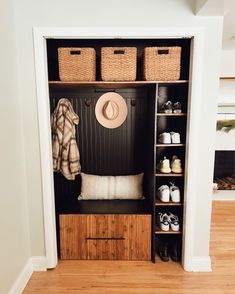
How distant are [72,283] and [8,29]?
2.13 metres

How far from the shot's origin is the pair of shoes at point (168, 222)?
7.08 feet

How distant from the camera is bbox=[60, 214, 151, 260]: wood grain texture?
214 cm

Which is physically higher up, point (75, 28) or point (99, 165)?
point (75, 28)

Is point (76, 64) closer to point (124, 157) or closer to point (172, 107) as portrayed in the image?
point (172, 107)

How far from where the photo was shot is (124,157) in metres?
2.49

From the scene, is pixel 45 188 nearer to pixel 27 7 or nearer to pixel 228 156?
pixel 27 7

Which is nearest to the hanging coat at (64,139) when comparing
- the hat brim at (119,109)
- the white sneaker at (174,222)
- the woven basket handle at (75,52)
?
the hat brim at (119,109)

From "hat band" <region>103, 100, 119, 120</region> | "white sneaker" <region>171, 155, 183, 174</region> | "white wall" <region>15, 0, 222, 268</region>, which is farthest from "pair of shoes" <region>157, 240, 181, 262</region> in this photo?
"hat band" <region>103, 100, 119, 120</region>

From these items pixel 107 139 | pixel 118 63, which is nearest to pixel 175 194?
pixel 107 139

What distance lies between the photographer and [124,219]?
2139 millimetres

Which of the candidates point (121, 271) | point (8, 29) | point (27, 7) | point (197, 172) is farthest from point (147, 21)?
point (121, 271)

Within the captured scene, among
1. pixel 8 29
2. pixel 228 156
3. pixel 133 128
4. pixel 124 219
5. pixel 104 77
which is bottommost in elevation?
pixel 124 219

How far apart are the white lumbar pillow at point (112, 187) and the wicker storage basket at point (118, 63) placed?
1.04 m

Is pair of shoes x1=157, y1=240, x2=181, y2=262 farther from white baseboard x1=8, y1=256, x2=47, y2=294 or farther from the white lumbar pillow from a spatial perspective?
white baseboard x1=8, y1=256, x2=47, y2=294
